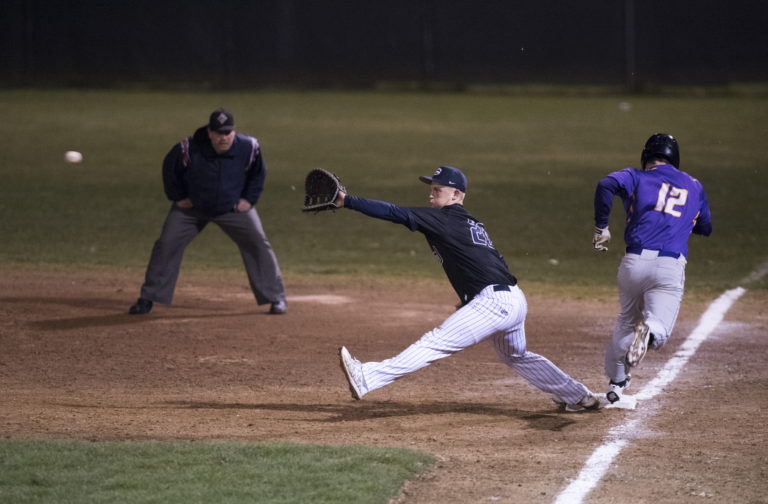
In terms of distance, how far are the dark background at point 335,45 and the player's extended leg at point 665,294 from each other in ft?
87.5

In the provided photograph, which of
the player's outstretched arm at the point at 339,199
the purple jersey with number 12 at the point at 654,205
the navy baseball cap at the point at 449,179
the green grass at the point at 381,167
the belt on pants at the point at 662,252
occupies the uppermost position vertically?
the navy baseball cap at the point at 449,179

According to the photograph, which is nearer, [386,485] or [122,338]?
[386,485]

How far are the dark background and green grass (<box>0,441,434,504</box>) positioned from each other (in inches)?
1116

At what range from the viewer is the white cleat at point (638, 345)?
6.06m

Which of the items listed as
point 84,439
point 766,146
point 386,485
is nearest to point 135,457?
point 84,439

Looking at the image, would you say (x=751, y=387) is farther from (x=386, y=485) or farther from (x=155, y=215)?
(x=155, y=215)

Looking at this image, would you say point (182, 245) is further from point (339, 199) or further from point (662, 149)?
point (662, 149)

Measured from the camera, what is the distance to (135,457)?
17.8 feet

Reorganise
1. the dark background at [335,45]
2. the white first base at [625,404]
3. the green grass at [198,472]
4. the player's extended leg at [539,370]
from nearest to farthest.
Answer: the green grass at [198,472]
the player's extended leg at [539,370]
the white first base at [625,404]
the dark background at [335,45]

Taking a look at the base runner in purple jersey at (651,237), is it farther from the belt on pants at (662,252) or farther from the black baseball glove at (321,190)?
the black baseball glove at (321,190)

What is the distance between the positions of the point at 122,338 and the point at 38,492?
391 centimetres

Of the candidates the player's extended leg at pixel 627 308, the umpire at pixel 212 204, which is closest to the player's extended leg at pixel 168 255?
the umpire at pixel 212 204

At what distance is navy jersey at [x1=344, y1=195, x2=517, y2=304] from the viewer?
6.07 meters

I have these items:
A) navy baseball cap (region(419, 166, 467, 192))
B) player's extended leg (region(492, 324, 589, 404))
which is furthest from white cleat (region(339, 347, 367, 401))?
navy baseball cap (region(419, 166, 467, 192))
